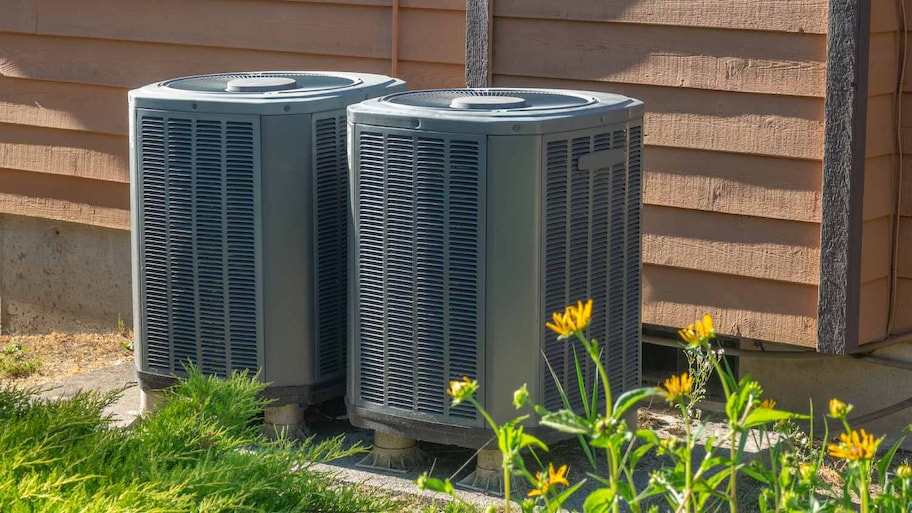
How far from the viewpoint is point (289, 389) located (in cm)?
427

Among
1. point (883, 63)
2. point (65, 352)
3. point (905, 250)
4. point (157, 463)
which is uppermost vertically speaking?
point (883, 63)

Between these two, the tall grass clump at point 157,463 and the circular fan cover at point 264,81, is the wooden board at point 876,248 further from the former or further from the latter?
the tall grass clump at point 157,463

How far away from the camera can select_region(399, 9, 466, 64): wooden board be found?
5207 millimetres

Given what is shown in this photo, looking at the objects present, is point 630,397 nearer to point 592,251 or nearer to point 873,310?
point 592,251

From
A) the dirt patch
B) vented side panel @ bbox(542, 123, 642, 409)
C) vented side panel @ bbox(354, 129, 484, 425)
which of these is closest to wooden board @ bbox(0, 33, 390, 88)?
the dirt patch

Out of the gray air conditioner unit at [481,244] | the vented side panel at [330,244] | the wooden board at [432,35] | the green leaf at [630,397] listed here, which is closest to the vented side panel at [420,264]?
the gray air conditioner unit at [481,244]

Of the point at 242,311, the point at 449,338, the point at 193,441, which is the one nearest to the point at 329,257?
the point at 242,311

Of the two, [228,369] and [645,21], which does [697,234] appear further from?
[228,369]

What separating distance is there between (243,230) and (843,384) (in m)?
2.29

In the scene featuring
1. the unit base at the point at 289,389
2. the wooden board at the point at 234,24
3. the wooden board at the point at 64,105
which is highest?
the wooden board at the point at 234,24

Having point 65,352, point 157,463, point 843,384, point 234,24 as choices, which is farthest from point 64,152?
point 843,384

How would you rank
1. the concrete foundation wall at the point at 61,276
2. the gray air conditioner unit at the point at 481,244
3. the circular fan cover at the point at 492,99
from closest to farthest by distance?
1. the gray air conditioner unit at the point at 481,244
2. the circular fan cover at the point at 492,99
3. the concrete foundation wall at the point at 61,276

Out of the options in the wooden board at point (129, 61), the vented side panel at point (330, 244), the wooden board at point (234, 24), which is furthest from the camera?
the wooden board at point (129, 61)

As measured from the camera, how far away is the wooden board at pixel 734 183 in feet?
14.5
